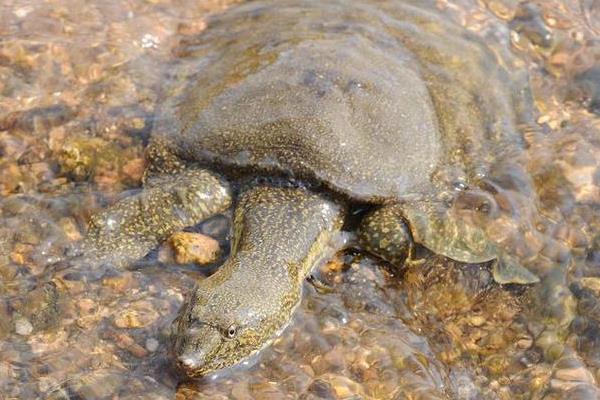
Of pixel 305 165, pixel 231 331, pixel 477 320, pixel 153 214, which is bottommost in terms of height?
pixel 477 320

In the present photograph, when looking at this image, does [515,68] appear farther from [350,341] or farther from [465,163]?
[350,341]

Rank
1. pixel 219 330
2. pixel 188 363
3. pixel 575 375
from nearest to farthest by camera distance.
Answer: pixel 188 363 → pixel 219 330 → pixel 575 375

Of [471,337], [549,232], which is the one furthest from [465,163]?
[471,337]

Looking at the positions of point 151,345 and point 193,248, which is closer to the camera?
point 151,345

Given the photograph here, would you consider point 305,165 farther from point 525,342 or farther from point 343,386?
point 525,342

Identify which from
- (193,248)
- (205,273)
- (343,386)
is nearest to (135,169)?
(193,248)

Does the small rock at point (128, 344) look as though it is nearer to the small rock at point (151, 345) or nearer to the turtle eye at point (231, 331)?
the small rock at point (151, 345)

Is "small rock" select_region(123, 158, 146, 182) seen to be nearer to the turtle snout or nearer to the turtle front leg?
the turtle front leg

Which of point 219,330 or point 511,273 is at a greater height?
point 219,330
